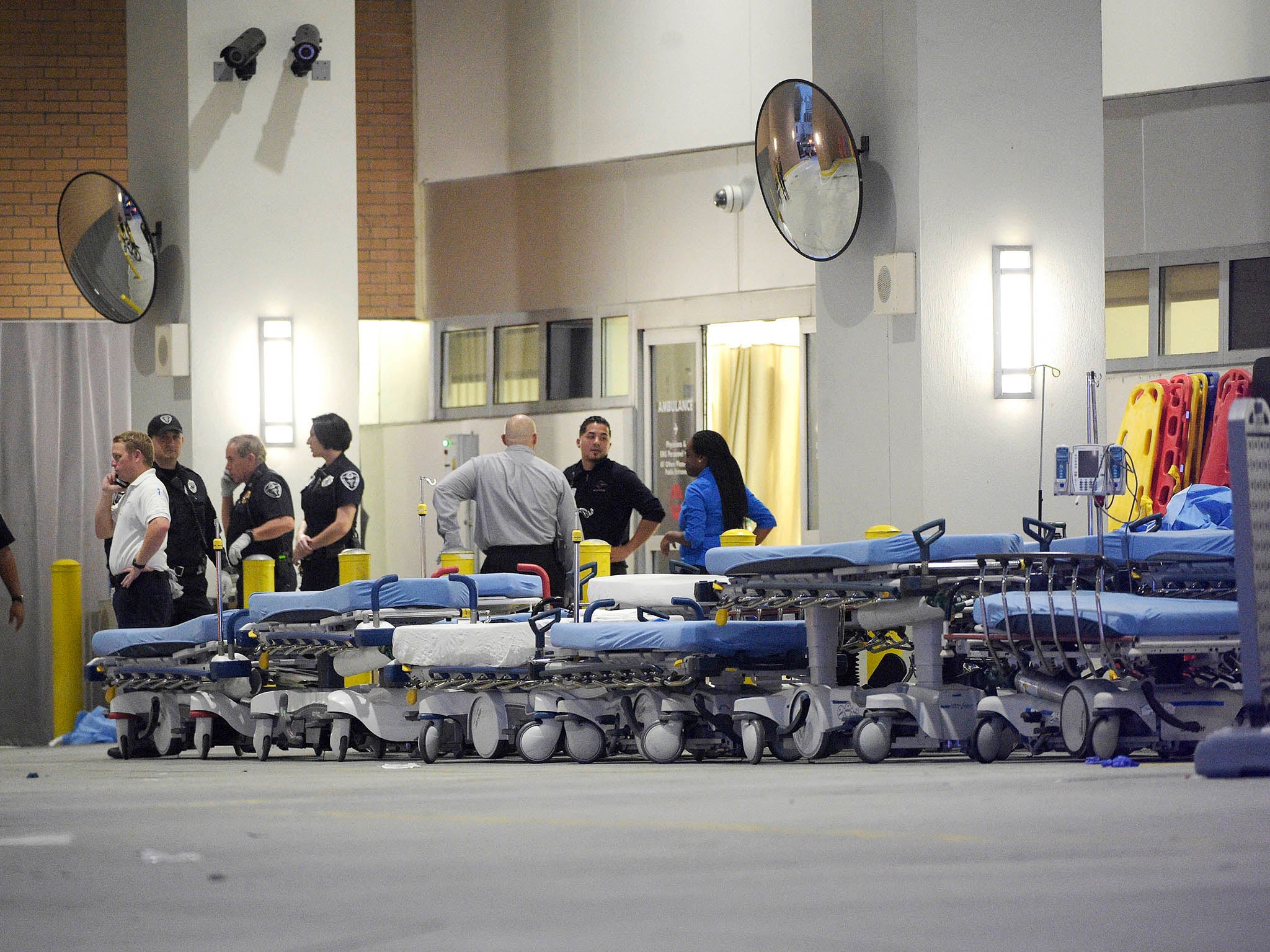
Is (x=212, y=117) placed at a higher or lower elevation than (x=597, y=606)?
higher

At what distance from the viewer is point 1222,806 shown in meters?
3.94

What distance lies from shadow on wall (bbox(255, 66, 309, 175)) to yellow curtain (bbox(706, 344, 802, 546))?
136 inches

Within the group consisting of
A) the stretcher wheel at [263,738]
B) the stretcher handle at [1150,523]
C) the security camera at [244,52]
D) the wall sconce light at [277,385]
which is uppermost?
Result: the security camera at [244,52]

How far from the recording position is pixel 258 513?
10938 millimetres

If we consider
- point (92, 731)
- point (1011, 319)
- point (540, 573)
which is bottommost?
point (92, 731)

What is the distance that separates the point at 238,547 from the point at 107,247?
340cm

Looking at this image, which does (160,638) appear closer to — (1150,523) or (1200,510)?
(1150,523)

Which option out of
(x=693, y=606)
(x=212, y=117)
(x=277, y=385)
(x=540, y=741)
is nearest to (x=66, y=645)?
(x=277, y=385)

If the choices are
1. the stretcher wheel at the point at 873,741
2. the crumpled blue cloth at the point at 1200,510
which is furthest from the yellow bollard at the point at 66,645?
the crumpled blue cloth at the point at 1200,510

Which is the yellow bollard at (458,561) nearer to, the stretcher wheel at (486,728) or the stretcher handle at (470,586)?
the stretcher handle at (470,586)

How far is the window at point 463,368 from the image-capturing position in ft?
50.0

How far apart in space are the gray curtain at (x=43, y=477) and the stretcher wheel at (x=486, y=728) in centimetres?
604

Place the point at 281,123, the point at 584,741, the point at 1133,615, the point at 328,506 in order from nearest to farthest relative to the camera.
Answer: the point at 1133,615 < the point at 584,741 < the point at 328,506 < the point at 281,123

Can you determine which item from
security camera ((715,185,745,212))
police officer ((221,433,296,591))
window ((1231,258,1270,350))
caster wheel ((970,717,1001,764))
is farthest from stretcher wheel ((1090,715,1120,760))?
security camera ((715,185,745,212))
